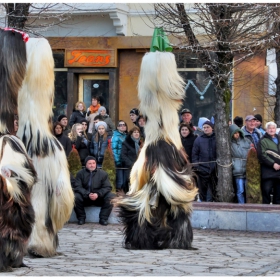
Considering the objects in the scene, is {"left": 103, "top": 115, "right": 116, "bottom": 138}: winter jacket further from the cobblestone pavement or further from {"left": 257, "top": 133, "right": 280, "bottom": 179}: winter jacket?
the cobblestone pavement

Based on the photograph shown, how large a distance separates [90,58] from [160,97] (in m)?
12.2

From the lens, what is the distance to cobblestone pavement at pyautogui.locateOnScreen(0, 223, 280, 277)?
856 centimetres

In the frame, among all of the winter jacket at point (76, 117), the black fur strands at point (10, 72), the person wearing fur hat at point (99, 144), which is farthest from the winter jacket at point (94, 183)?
the black fur strands at point (10, 72)

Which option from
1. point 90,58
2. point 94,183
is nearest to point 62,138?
point 94,183

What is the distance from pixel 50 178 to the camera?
9836 mm

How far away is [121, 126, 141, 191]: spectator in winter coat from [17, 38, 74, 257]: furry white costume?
5.67 m

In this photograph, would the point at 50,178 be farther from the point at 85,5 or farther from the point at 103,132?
the point at 85,5

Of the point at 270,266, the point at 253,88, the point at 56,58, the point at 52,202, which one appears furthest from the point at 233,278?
the point at 56,58

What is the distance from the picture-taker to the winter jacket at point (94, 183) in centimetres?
1473

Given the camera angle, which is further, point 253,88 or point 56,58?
point 56,58

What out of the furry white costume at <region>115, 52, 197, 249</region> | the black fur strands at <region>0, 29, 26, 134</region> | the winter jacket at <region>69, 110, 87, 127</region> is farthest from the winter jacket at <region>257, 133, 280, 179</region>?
the black fur strands at <region>0, 29, 26, 134</region>

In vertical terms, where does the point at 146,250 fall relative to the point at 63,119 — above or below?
below

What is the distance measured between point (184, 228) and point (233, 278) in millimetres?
2939

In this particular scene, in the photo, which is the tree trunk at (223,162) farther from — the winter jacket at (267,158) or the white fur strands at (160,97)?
the white fur strands at (160,97)
